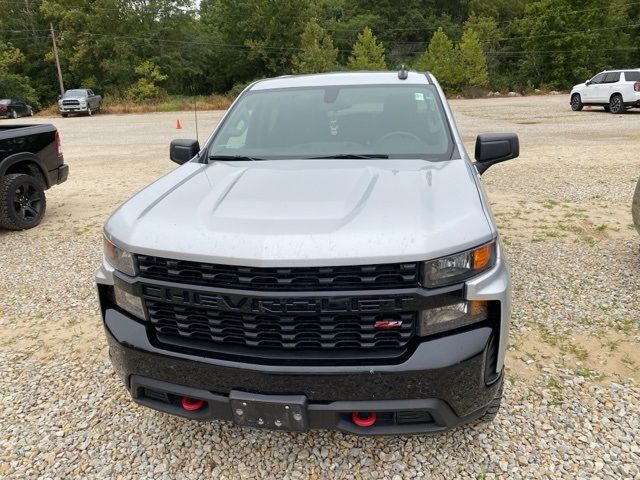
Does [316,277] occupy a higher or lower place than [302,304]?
higher

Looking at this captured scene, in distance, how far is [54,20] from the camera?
5278 centimetres

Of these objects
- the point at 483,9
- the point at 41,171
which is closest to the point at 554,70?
the point at 483,9

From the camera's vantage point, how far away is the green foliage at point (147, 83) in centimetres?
4555

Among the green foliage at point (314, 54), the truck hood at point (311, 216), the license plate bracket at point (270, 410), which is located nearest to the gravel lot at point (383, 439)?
the license plate bracket at point (270, 410)

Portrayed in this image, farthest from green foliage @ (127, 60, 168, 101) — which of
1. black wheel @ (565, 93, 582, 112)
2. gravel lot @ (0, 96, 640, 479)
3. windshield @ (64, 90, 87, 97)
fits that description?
gravel lot @ (0, 96, 640, 479)

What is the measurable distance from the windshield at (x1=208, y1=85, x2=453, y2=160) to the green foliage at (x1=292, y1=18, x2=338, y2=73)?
4631cm

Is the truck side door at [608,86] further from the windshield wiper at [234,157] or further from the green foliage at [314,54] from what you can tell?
the green foliage at [314,54]

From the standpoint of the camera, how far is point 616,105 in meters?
20.7

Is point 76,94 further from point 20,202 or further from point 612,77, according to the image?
point 20,202

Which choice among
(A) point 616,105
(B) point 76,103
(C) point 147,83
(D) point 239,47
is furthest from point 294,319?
(D) point 239,47

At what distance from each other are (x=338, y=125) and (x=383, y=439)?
6.45ft

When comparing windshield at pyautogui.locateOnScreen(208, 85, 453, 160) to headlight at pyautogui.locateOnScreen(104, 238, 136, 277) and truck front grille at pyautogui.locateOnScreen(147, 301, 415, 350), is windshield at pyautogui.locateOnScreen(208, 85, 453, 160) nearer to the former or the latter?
headlight at pyautogui.locateOnScreen(104, 238, 136, 277)

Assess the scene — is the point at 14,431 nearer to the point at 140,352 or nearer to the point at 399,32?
the point at 140,352

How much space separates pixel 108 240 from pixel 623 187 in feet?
27.3
